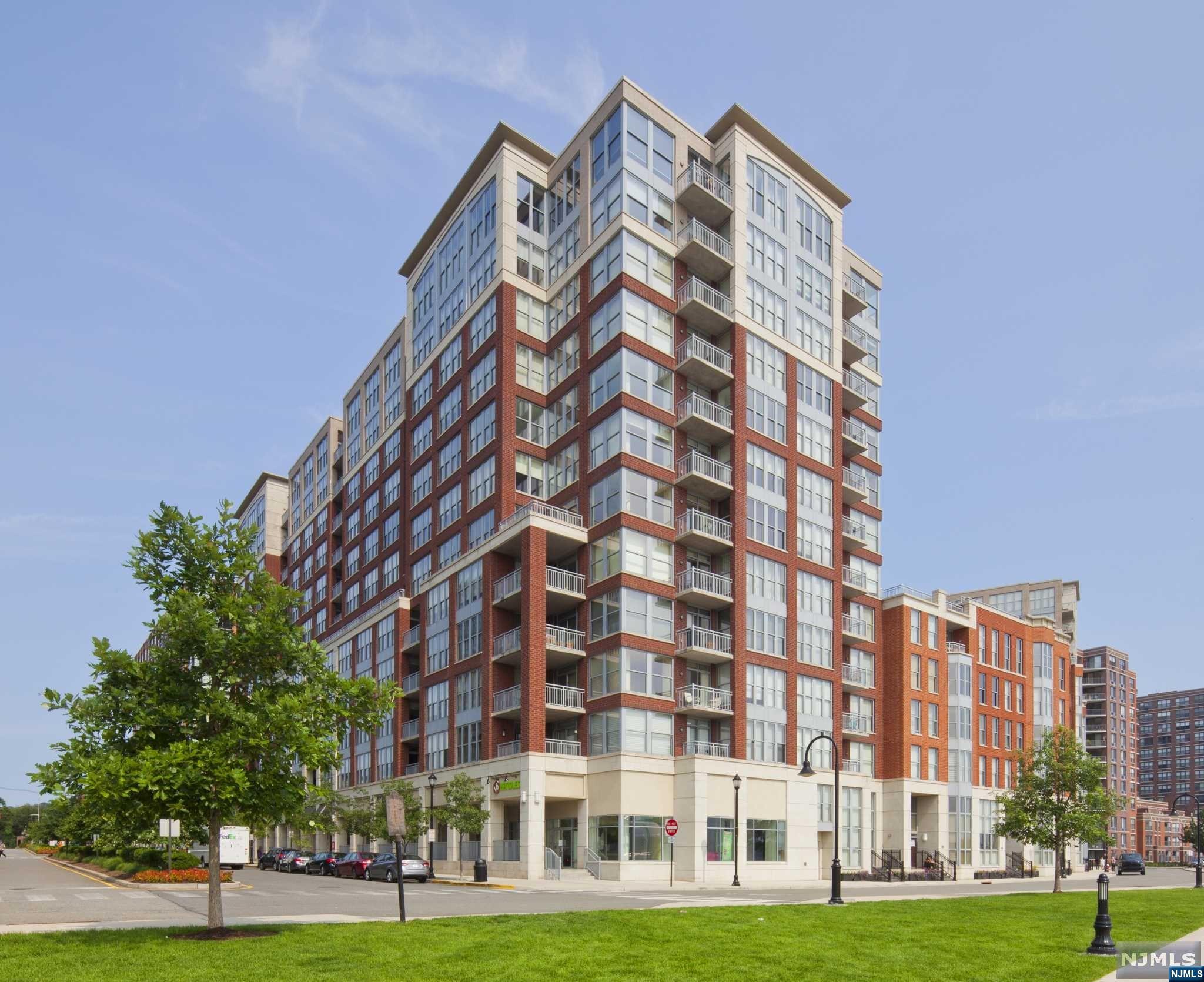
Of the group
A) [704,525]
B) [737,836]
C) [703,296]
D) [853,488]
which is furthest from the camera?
[853,488]

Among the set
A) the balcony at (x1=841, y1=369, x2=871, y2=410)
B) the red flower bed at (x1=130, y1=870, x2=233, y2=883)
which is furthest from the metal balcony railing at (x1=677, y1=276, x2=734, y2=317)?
the red flower bed at (x1=130, y1=870, x2=233, y2=883)

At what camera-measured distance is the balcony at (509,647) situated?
57188 mm

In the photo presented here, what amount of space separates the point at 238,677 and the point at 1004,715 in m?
69.6

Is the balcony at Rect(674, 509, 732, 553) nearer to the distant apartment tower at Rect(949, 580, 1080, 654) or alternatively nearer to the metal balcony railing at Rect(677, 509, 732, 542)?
the metal balcony railing at Rect(677, 509, 732, 542)

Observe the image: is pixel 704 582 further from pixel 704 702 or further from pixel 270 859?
pixel 270 859

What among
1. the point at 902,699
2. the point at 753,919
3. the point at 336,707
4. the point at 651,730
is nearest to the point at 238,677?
the point at 336,707

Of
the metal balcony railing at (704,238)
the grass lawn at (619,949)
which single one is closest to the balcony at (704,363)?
the metal balcony railing at (704,238)

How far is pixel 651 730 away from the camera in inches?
2144

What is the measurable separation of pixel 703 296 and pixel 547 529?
15005 mm

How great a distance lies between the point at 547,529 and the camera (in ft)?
185

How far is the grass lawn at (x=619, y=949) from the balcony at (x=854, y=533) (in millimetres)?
43941

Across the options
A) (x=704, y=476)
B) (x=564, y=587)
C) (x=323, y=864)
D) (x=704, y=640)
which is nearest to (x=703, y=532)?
(x=704, y=476)

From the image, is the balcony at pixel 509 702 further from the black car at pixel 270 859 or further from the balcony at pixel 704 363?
the black car at pixel 270 859

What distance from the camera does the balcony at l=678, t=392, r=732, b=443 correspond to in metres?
57.8
